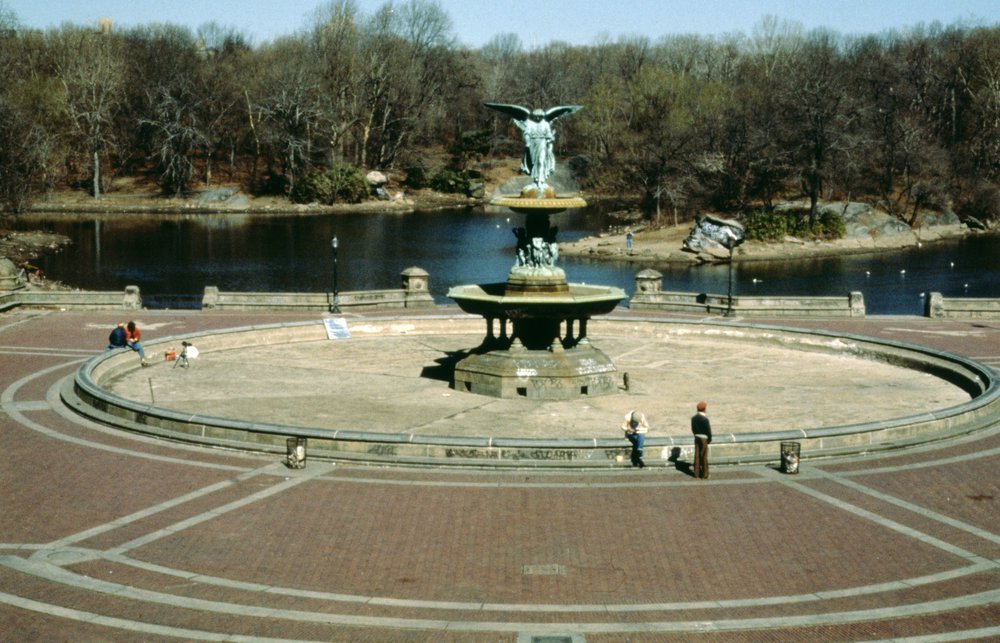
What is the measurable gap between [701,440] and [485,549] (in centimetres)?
613

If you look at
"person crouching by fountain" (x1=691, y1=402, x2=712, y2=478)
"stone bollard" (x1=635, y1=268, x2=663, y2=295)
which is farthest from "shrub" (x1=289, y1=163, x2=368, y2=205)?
"person crouching by fountain" (x1=691, y1=402, x2=712, y2=478)

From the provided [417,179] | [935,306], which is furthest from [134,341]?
[417,179]

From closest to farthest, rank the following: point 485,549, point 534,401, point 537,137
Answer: point 485,549 → point 534,401 → point 537,137

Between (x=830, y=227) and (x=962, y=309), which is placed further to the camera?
(x=830, y=227)

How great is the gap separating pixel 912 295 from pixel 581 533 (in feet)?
199

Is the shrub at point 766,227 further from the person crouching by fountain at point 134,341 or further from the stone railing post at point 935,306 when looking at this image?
the person crouching by fountain at point 134,341

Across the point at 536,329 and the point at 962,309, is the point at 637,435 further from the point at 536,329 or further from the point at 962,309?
the point at 962,309

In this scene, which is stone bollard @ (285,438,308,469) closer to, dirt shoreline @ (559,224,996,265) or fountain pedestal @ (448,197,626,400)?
fountain pedestal @ (448,197,626,400)

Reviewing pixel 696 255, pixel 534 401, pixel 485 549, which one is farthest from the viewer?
pixel 696 255

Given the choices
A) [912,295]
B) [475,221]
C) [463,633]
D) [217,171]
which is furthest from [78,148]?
[463,633]

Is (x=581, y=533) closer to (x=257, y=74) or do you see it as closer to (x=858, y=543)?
(x=858, y=543)

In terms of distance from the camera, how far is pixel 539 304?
32000 mm

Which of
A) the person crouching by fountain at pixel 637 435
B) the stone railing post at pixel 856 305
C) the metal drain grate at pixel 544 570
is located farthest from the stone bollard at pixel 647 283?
the metal drain grate at pixel 544 570

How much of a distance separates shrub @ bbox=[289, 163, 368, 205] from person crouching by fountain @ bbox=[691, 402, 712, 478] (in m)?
112
